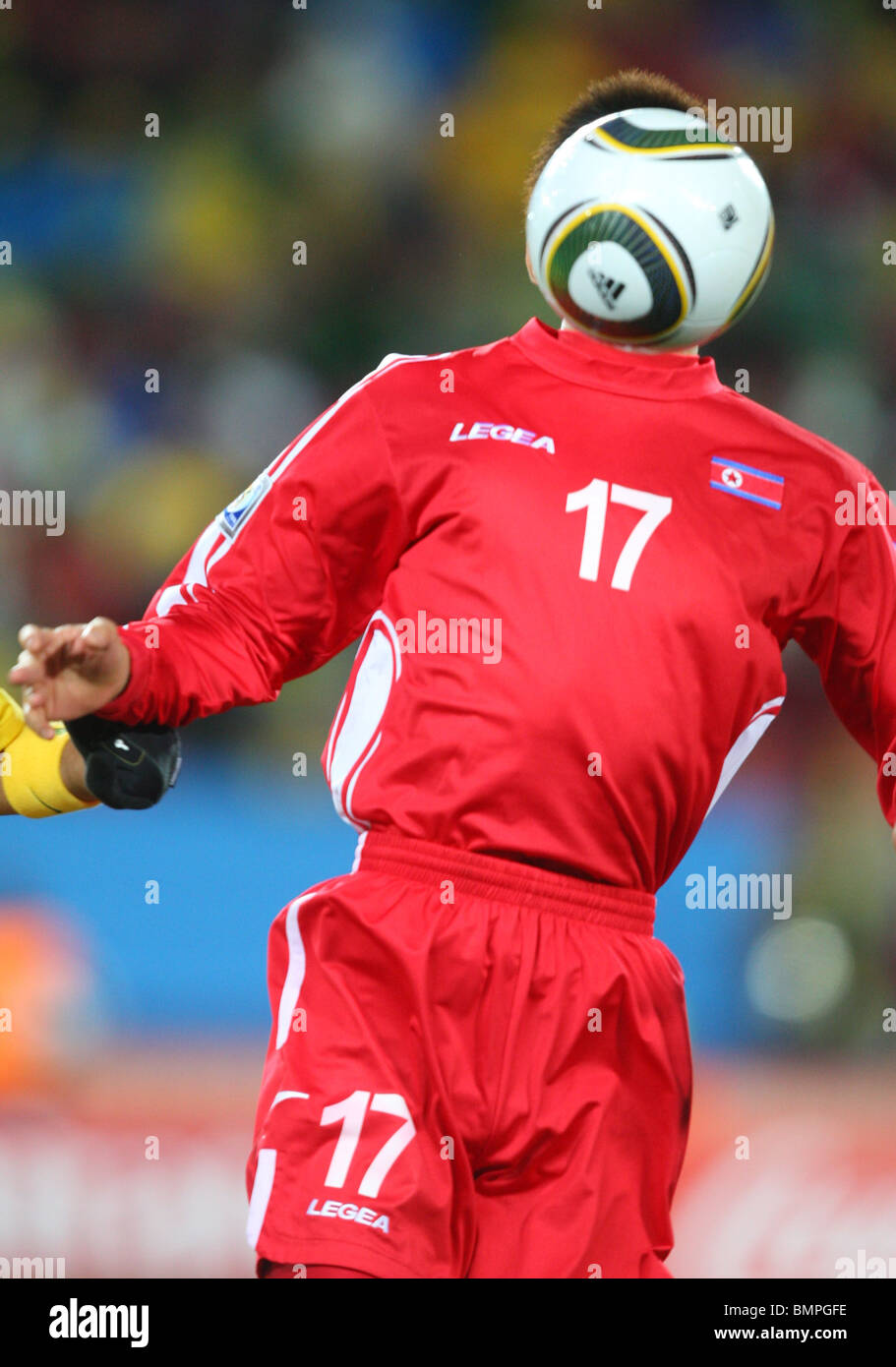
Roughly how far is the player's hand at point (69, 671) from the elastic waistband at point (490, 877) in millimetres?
299

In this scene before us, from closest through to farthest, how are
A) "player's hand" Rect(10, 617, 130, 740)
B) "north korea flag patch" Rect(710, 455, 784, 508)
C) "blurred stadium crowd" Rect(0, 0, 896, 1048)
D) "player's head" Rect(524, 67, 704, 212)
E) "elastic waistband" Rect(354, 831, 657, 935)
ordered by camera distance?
"player's hand" Rect(10, 617, 130, 740) → "elastic waistband" Rect(354, 831, 657, 935) → "north korea flag patch" Rect(710, 455, 784, 508) → "player's head" Rect(524, 67, 704, 212) → "blurred stadium crowd" Rect(0, 0, 896, 1048)

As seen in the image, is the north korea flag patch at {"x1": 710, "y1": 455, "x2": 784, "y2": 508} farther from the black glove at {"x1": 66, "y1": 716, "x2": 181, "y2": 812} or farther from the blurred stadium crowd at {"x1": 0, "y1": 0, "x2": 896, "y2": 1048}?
the blurred stadium crowd at {"x1": 0, "y1": 0, "x2": 896, "y2": 1048}

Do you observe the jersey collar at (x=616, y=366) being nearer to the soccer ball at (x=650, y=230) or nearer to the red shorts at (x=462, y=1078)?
the soccer ball at (x=650, y=230)

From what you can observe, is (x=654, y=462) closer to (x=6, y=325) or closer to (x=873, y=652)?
(x=873, y=652)

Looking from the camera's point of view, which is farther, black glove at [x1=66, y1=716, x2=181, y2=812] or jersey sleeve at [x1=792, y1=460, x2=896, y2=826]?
jersey sleeve at [x1=792, y1=460, x2=896, y2=826]

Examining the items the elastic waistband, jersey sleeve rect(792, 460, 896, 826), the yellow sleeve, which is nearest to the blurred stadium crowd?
the yellow sleeve

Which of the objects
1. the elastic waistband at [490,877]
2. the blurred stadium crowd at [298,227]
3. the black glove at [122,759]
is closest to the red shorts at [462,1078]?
the elastic waistband at [490,877]

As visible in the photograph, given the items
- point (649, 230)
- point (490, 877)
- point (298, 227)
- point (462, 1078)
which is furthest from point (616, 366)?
point (298, 227)

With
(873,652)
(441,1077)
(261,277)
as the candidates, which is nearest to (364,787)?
(441,1077)

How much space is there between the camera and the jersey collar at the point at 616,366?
1863mm

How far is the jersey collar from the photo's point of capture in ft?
6.11

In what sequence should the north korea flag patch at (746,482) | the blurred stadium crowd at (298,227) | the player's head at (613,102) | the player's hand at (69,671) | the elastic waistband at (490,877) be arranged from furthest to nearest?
the blurred stadium crowd at (298,227), the player's head at (613,102), the north korea flag patch at (746,482), the elastic waistband at (490,877), the player's hand at (69,671)

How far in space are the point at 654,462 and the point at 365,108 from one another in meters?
3.31

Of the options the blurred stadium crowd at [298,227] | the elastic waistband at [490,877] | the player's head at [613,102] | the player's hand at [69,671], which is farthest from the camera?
the blurred stadium crowd at [298,227]
